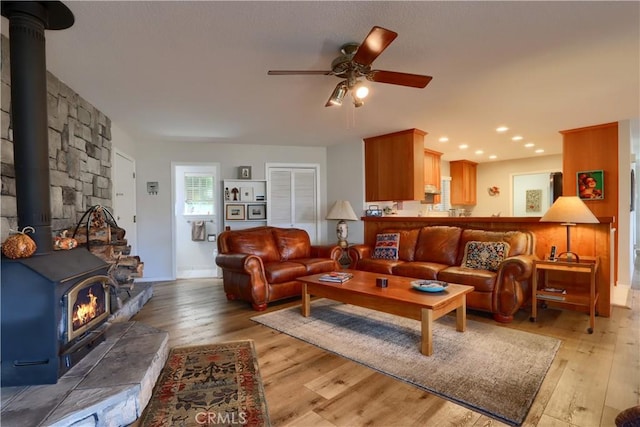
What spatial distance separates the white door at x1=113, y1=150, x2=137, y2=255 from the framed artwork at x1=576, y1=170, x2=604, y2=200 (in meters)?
6.56

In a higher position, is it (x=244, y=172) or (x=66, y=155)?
(x=244, y=172)

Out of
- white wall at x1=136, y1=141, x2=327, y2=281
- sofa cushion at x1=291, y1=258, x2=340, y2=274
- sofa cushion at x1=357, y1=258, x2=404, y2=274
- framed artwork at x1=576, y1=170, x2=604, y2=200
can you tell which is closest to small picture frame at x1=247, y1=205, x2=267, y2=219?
white wall at x1=136, y1=141, x2=327, y2=281

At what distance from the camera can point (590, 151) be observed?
450 cm

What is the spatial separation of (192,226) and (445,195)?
5.71 m

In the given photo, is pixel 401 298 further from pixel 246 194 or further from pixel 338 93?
pixel 246 194

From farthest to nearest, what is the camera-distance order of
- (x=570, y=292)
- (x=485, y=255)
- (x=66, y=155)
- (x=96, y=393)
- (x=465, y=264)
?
(x=465, y=264), (x=485, y=255), (x=570, y=292), (x=66, y=155), (x=96, y=393)

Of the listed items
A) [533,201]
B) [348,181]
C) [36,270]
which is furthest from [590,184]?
[36,270]

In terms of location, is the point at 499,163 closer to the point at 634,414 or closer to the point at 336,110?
the point at 336,110

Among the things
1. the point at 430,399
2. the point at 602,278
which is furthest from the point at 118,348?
the point at 602,278

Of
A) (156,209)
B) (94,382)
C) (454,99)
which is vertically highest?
(454,99)

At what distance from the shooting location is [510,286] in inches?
124

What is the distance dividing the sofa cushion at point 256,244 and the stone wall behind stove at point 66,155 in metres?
1.69

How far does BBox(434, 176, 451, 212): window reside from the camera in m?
7.45

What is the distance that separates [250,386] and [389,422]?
90 cm
